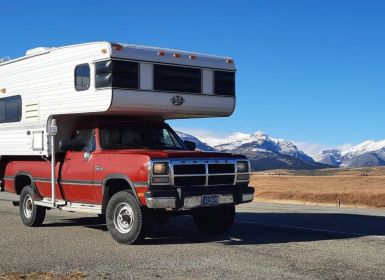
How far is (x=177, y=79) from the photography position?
11.6 m

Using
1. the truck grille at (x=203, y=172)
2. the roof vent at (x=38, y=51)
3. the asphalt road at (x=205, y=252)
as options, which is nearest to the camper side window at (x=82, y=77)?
the roof vent at (x=38, y=51)

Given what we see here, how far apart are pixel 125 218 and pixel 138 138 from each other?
1.90 meters

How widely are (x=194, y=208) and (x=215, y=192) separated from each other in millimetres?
489

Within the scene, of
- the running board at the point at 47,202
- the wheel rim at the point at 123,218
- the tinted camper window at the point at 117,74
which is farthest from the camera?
the running board at the point at 47,202

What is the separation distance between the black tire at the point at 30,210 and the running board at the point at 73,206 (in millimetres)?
272

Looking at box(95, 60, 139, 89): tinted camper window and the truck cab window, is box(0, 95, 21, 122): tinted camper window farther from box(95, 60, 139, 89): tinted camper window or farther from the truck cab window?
box(95, 60, 139, 89): tinted camper window

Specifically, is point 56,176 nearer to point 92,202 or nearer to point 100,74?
point 92,202

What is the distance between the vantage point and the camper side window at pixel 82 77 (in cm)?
1113

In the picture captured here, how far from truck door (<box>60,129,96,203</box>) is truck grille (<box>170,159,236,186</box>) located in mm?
1958

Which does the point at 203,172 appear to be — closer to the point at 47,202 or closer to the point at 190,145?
the point at 190,145

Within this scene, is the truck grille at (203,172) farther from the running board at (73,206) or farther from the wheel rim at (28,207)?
the wheel rim at (28,207)

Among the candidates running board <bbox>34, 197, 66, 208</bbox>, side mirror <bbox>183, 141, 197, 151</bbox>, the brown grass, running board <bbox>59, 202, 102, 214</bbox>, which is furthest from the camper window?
the brown grass

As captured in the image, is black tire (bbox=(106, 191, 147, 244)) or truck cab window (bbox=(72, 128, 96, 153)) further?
truck cab window (bbox=(72, 128, 96, 153))

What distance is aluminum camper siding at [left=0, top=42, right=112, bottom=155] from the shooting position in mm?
11039
